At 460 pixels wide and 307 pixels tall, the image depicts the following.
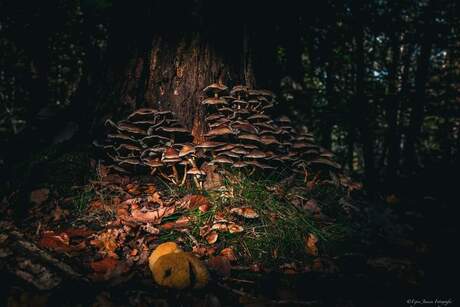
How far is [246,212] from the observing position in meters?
2.66

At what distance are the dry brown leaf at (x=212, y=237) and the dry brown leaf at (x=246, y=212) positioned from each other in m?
0.29

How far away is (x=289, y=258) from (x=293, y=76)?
278 inches

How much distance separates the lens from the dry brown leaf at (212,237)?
2.47m

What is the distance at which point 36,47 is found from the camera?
27.7 feet

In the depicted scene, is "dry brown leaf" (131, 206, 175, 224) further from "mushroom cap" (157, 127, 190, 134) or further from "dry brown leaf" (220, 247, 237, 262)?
"mushroom cap" (157, 127, 190, 134)

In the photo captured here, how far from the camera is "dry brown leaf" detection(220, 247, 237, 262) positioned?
235 cm

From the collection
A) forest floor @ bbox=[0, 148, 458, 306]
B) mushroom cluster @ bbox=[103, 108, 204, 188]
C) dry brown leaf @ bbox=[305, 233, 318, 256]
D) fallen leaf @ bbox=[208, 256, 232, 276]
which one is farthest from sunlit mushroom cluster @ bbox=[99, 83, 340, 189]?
fallen leaf @ bbox=[208, 256, 232, 276]

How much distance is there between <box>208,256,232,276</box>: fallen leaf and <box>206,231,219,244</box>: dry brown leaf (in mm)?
193

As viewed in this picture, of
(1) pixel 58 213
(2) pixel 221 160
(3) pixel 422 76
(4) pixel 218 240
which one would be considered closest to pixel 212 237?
(4) pixel 218 240

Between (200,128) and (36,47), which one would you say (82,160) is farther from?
(36,47)

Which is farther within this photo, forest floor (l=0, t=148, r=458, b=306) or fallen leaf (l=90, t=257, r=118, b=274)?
fallen leaf (l=90, t=257, r=118, b=274)

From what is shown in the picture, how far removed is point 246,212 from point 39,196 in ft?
6.98

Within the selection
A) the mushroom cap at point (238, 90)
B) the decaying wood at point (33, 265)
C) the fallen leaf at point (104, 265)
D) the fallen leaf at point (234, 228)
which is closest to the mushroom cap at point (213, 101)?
the mushroom cap at point (238, 90)

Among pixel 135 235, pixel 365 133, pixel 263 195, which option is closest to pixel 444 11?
pixel 365 133
